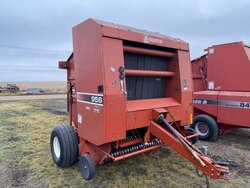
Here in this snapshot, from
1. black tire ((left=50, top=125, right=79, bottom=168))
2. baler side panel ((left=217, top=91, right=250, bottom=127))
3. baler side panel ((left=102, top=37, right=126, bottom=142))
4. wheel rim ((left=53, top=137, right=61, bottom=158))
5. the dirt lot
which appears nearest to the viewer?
baler side panel ((left=102, top=37, right=126, bottom=142))

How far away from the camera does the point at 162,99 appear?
4.04m

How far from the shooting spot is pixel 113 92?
9.91 feet

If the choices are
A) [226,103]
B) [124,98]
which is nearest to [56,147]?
[124,98]

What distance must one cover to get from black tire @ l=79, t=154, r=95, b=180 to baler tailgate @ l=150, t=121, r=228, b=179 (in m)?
1.02

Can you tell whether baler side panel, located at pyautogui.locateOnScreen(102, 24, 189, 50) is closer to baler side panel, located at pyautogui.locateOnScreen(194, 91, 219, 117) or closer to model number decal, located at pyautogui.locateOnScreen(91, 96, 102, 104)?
model number decal, located at pyautogui.locateOnScreen(91, 96, 102, 104)

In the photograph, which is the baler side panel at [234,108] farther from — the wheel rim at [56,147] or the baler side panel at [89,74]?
the wheel rim at [56,147]

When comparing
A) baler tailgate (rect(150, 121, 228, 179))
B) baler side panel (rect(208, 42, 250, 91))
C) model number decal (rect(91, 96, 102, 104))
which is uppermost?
baler side panel (rect(208, 42, 250, 91))

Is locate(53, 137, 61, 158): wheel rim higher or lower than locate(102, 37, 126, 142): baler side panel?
lower

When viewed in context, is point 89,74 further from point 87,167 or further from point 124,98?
point 87,167

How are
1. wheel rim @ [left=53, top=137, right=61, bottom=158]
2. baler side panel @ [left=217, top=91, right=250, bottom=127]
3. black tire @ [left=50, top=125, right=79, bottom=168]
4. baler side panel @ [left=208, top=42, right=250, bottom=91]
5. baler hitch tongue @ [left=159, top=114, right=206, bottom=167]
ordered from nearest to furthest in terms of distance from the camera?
baler hitch tongue @ [left=159, top=114, right=206, bottom=167]
black tire @ [left=50, top=125, right=79, bottom=168]
wheel rim @ [left=53, top=137, right=61, bottom=158]
baler side panel @ [left=217, top=91, right=250, bottom=127]
baler side panel @ [left=208, top=42, right=250, bottom=91]

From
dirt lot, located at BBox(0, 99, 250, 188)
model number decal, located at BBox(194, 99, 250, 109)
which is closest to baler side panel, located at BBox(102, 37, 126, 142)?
dirt lot, located at BBox(0, 99, 250, 188)

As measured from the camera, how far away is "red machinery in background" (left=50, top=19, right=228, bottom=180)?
3.03m

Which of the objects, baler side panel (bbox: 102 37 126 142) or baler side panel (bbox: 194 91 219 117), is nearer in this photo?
baler side panel (bbox: 102 37 126 142)

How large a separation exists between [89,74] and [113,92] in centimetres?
51
